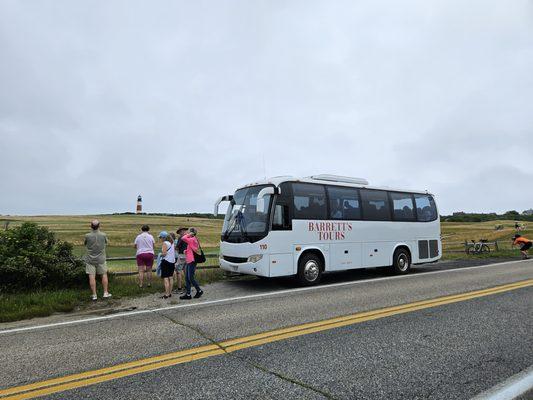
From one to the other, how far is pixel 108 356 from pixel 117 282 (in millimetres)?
6177

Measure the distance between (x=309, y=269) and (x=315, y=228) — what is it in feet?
4.05

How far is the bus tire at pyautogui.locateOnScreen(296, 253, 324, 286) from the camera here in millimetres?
10547

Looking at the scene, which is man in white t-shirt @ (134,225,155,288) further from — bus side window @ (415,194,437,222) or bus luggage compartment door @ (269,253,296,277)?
bus side window @ (415,194,437,222)

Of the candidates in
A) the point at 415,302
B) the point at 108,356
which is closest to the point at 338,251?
the point at 415,302

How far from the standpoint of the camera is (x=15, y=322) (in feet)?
22.8

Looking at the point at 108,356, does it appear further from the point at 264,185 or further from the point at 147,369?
the point at 264,185

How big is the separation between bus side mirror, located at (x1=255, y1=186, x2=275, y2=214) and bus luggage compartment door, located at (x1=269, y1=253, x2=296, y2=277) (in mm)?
1334

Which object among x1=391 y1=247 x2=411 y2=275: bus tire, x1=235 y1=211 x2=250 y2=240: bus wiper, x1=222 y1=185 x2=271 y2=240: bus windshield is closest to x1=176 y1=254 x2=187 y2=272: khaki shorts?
x1=222 y1=185 x2=271 y2=240: bus windshield

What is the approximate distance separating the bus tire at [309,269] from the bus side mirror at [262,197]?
6.30ft

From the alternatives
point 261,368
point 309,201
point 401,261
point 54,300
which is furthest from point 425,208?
point 54,300

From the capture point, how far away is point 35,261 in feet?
29.7

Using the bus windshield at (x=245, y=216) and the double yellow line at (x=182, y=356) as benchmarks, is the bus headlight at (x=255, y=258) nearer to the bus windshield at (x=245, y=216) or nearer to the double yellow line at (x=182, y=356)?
the bus windshield at (x=245, y=216)

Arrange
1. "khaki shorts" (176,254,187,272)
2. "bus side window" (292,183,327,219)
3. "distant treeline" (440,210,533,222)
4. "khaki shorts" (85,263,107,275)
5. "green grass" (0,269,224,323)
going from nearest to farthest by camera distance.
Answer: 1. "green grass" (0,269,224,323)
2. "khaki shorts" (85,263,107,275)
3. "khaki shorts" (176,254,187,272)
4. "bus side window" (292,183,327,219)
5. "distant treeline" (440,210,533,222)

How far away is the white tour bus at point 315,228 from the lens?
1020 cm
